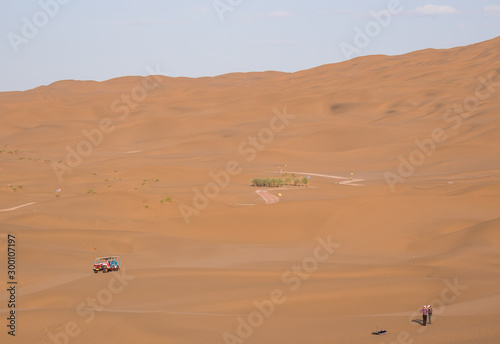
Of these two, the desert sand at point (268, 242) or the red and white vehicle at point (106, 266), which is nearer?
the desert sand at point (268, 242)

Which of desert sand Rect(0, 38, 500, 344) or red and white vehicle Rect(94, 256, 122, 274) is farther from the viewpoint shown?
red and white vehicle Rect(94, 256, 122, 274)

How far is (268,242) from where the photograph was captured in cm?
2709

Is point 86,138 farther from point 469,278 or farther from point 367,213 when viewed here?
point 469,278

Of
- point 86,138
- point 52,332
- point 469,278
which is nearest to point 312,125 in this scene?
point 86,138

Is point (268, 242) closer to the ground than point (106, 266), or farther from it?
farther from it

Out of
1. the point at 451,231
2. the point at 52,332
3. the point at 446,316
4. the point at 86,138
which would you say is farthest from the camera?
the point at 86,138

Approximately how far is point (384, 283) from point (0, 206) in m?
22.7

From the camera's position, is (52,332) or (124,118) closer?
(52,332)

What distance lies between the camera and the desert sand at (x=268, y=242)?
43.1 ft

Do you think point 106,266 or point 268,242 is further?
point 268,242

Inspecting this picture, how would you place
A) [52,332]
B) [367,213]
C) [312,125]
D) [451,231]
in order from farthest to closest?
[312,125], [367,213], [451,231], [52,332]

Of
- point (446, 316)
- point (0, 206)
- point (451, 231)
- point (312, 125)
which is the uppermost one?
point (312, 125)

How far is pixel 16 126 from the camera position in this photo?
108 meters

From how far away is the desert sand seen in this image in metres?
13.1
